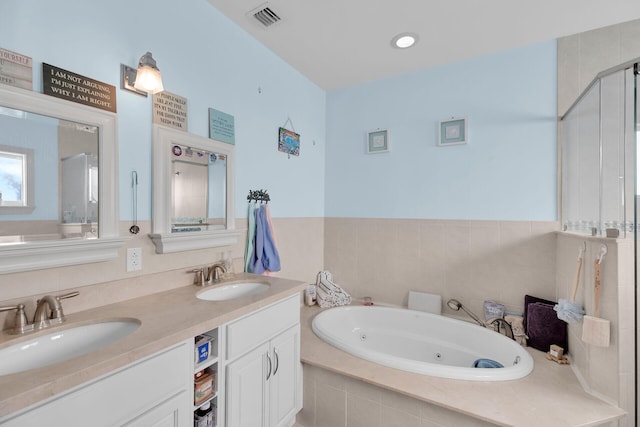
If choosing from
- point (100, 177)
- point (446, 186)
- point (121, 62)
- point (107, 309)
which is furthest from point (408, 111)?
point (107, 309)

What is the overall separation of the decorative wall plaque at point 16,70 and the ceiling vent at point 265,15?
1.28 metres

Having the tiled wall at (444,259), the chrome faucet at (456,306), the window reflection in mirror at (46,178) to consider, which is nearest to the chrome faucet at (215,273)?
the window reflection in mirror at (46,178)

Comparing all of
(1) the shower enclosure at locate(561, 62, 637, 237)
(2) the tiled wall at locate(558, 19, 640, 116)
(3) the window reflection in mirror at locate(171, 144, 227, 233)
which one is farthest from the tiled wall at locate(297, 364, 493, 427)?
(2) the tiled wall at locate(558, 19, 640, 116)

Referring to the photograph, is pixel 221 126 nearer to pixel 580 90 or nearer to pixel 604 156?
pixel 604 156

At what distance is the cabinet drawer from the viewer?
132 cm

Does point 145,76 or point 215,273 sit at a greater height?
point 145,76

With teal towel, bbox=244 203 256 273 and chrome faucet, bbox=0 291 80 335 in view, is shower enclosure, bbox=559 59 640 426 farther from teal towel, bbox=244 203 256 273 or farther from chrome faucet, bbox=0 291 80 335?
chrome faucet, bbox=0 291 80 335

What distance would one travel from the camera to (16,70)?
106 cm

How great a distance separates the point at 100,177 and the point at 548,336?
111 inches

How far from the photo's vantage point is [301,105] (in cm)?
279

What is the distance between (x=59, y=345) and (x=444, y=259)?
2.57 metres

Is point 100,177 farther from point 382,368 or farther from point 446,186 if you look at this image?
point 446,186

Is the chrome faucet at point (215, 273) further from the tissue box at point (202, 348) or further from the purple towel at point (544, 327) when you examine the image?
the purple towel at point (544, 327)

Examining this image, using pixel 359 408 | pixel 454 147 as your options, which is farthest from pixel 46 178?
pixel 454 147
